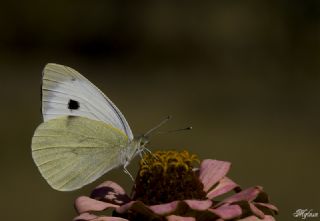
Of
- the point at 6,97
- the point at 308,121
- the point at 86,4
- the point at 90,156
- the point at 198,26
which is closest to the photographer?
the point at 90,156

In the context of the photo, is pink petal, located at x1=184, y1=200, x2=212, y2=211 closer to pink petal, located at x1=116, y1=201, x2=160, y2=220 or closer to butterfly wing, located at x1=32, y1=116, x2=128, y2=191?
pink petal, located at x1=116, y1=201, x2=160, y2=220

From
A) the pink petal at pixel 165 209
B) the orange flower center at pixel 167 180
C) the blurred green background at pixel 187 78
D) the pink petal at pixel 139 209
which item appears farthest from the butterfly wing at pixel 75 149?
the blurred green background at pixel 187 78

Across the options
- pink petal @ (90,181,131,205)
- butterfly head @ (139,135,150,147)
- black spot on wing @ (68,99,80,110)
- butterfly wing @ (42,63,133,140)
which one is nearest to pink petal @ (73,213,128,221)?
pink petal @ (90,181,131,205)

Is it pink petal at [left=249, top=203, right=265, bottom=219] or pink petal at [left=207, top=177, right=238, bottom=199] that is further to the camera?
pink petal at [left=207, top=177, right=238, bottom=199]

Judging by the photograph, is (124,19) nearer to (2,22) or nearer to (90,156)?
(2,22)

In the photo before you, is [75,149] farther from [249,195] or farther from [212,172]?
[249,195]

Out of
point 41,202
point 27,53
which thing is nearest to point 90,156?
point 41,202

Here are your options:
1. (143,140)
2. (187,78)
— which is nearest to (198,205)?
(143,140)
